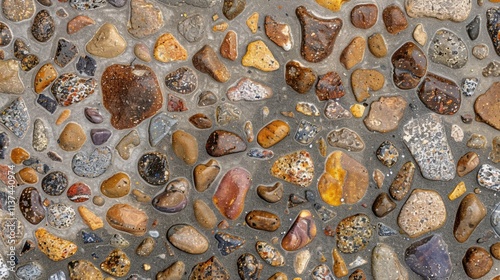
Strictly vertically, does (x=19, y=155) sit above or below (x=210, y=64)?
below

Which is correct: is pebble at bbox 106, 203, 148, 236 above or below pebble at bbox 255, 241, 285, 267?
below

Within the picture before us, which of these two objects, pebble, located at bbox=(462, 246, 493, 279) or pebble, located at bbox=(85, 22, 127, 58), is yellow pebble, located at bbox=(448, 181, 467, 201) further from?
pebble, located at bbox=(85, 22, 127, 58)

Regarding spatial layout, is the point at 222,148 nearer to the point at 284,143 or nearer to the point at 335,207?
the point at 284,143

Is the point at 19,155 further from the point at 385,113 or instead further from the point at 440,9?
the point at 440,9

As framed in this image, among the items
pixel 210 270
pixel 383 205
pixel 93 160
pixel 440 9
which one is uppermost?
pixel 440 9

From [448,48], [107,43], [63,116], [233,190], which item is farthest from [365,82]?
[63,116]

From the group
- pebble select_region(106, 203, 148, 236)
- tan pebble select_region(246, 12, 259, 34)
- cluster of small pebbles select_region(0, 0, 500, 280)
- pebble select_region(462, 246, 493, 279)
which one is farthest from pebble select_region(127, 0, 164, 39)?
pebble select_region(462, 246, 493, 279)
